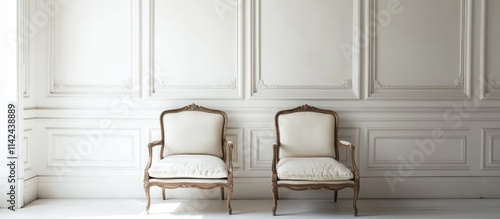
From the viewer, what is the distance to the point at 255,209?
14.8 feet

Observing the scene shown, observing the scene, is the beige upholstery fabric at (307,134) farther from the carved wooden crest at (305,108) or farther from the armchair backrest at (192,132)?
the armchair backrest at (192,132)

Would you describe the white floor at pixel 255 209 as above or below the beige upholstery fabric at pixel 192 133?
below

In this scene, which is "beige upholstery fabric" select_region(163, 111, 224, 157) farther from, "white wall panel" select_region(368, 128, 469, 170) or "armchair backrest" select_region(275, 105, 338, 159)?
"white wall panel" select_region(368, 128, 469, 170)

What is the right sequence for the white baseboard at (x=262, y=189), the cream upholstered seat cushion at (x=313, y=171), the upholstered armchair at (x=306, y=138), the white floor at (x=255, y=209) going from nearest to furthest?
the cream upholstered seat cushion at (x=313, y=171), the white floor at (x=255, y=209), the upholstered armchair at (x=306, y=138), the white baseboard at (x=262, y=189)

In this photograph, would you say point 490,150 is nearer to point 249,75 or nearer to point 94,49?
point 249,75

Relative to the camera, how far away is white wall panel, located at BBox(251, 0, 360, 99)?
192 inches

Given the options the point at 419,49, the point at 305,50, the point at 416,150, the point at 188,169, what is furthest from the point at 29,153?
the point at 419,49

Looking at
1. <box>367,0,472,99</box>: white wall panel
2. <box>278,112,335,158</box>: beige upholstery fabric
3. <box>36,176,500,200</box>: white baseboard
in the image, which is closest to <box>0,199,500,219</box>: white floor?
<box>36,176,500,200</box>: white baseboard

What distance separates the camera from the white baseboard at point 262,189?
4902 millimetres

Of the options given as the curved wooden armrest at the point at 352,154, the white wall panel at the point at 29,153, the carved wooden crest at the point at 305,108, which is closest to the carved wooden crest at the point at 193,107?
the carved wooden crest at the point at 305,108

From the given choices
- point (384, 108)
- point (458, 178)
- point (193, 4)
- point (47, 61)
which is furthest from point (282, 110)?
point (47, 61)

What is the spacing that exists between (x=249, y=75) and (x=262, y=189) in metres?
1.05

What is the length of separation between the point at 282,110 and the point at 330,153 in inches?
22.9

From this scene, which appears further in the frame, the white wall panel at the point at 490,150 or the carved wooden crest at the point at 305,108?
the white wall panel at the point at 490,150
